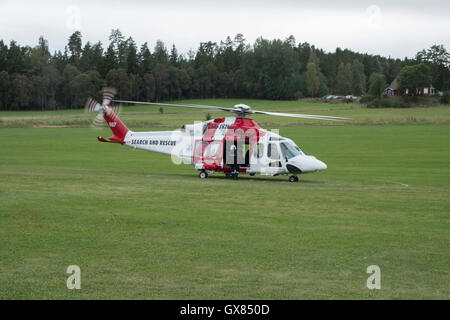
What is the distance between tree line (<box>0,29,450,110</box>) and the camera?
A: 11256 centimetres

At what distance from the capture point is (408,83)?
117 m

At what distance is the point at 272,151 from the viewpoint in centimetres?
2436

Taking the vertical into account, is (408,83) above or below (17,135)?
above

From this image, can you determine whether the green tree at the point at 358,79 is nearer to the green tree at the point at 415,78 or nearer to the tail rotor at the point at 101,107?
the green tree at the point at 415,78

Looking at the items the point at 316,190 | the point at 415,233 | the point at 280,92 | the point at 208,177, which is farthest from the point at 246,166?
the point at 280,92

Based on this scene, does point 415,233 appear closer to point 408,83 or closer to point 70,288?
point 70,288

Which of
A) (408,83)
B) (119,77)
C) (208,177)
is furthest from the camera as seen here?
(408,83)

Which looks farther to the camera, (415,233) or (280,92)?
(280,92)

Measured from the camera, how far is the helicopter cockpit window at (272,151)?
24283 mm

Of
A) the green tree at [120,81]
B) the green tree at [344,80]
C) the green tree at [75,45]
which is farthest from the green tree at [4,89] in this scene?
the green tree at [344,80]

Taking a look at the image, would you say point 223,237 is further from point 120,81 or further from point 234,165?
point 120,81

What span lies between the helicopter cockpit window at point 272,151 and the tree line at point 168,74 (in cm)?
8069
